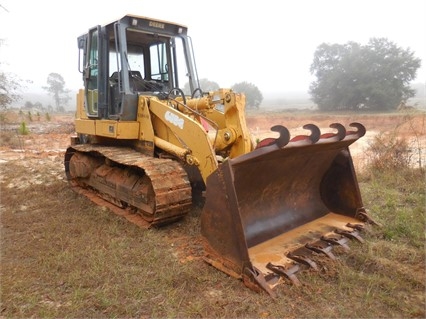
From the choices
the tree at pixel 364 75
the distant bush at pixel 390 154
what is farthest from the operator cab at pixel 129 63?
the tree at pixel 364 75

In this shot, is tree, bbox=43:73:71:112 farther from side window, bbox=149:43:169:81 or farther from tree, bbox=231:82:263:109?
side window, bbox=149:43:169:81

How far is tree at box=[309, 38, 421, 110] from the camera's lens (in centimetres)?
3759

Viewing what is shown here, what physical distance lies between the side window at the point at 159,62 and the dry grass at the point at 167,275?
2.43 meters

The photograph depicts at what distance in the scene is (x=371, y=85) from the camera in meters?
38.1

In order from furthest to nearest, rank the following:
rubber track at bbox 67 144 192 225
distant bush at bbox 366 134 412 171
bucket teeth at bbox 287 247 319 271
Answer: distant bush at bbox 366 134 412 171, rubber track at bbox 67 144 192 225, bucket teeth at bbox 287 247 319 271

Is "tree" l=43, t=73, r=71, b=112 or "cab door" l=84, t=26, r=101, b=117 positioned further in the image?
"tree" l=43, t=73, r=71, b=112

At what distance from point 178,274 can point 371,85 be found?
3930 centimetres

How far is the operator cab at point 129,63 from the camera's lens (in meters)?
5.38

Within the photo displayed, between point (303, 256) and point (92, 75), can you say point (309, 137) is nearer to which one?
point (303, 256)

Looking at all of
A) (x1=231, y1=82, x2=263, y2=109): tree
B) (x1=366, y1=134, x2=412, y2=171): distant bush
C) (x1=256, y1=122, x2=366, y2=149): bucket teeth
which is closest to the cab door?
(x1=256, y1=122, x2=366, y2=149): bucket teeth

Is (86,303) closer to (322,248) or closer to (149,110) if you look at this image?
(322,248)

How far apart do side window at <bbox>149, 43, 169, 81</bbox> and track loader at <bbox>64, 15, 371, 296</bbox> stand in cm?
2

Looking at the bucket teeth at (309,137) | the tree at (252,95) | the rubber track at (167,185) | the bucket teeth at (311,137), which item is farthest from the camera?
the tree at (252,95)

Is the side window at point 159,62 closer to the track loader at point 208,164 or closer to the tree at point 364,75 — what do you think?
the track loader at point 208,164
